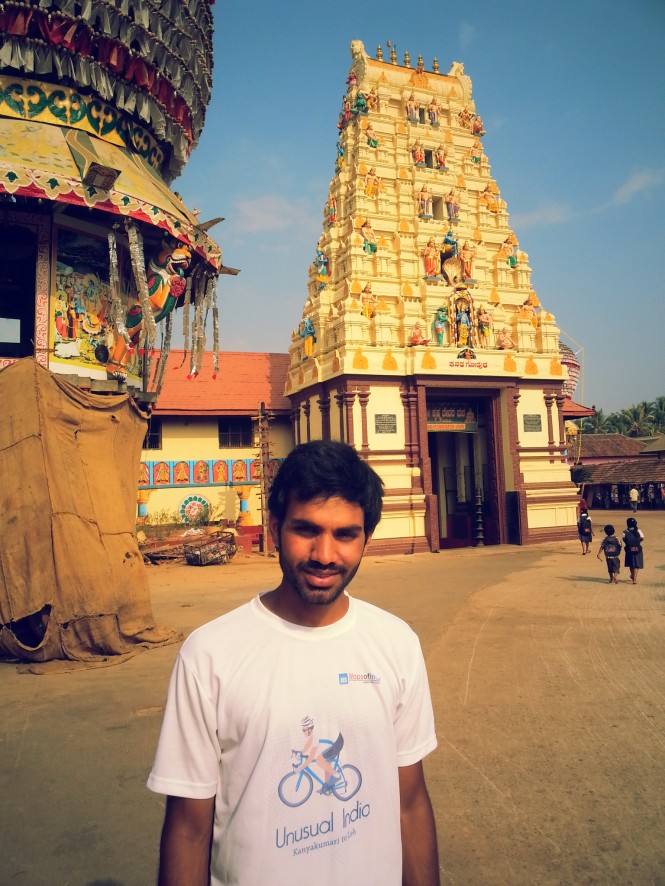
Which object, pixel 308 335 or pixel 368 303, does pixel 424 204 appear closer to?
pixel 368 303

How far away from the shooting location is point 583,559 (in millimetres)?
15125

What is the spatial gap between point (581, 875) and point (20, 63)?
406 inches

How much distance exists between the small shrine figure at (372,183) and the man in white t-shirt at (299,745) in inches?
801

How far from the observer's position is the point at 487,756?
13.8 ft

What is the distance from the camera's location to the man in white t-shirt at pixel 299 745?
1522 mm

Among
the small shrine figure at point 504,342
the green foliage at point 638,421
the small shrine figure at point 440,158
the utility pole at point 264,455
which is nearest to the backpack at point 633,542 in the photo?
the small shrine figure at point 504,342

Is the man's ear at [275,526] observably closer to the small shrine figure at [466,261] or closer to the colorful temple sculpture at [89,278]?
the colorful temple sculpture at [89,278]

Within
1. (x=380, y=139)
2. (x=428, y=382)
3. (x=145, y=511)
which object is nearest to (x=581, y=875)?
(x=428, y=382)

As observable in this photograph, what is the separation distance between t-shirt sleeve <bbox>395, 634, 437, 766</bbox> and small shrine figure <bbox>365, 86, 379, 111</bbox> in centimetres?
2302

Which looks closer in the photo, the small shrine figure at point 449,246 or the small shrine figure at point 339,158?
the small shrine figure at point 449,246

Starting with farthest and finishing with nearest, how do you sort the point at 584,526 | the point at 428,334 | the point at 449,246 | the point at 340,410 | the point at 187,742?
the point at 449,246 < the point at 428,334 < the point at 340,410 < the point at 584,526 < the point at 187,742

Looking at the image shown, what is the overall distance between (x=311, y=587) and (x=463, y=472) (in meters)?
20.8

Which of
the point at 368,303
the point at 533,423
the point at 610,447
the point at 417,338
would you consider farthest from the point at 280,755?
the point at 610,447

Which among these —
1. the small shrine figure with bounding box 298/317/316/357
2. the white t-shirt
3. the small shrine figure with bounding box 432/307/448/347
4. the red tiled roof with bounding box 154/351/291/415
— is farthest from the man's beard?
the red tiled roof with bounding box 154/351/291/415
